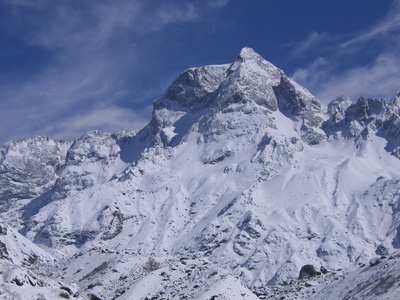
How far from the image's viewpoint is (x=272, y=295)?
7038 cm

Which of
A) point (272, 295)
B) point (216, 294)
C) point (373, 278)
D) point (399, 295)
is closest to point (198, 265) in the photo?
point (272, 295)

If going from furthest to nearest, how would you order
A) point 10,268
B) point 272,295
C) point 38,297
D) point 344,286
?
1. point 272,295
2. point 344,286
3. point 10,268
4. point 38,297

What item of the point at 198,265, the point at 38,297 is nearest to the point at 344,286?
the point at 198,265

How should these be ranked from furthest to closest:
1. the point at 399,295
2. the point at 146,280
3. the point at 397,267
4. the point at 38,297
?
the point at 146,280
the point at 397,267
the point at 399,295
the point at 38,297

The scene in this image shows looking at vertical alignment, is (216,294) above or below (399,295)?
above

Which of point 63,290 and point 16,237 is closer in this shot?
point 63,290

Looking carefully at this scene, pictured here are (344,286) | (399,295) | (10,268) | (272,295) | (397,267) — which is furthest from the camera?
(272,295)

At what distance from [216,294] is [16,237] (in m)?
74.3

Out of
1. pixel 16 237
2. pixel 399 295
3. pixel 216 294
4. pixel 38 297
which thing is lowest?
pixel 399 295

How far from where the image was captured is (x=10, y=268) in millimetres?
39688

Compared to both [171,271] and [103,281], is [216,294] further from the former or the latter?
[103,281]

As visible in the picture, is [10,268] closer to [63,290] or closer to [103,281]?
[63,290]

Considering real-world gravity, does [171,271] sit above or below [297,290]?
above

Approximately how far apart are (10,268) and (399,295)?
29277 millimetres
